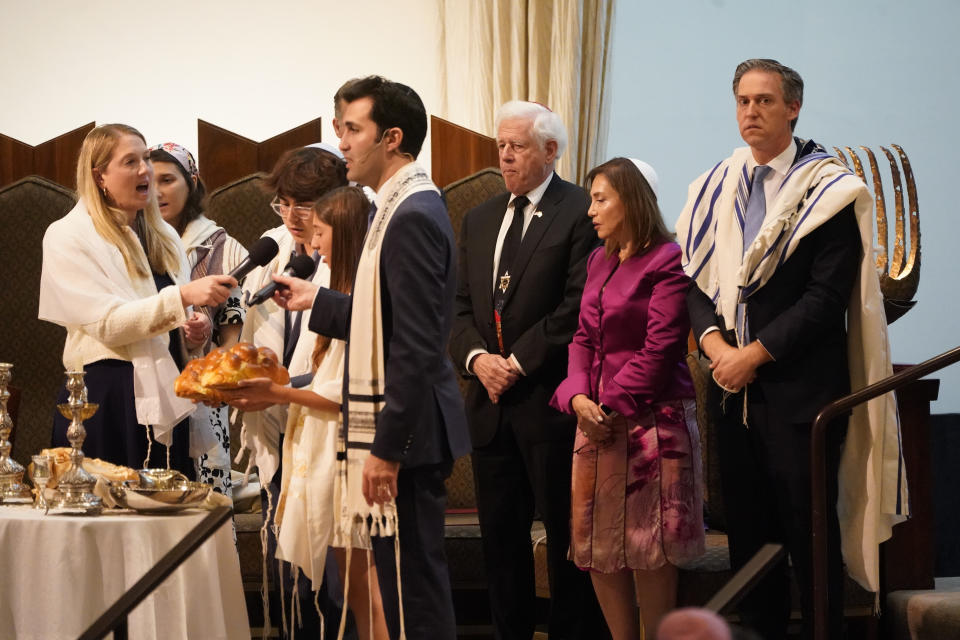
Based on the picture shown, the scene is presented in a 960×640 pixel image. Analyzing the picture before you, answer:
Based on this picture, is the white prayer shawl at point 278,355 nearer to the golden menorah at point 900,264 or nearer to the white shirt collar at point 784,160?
the white shirt collar at point 784,160

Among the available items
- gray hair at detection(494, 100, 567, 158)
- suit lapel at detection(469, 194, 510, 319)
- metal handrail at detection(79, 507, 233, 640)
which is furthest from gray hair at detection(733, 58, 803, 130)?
metal handrail at detection(79, 507, 233, 640)

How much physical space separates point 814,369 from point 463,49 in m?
3.17

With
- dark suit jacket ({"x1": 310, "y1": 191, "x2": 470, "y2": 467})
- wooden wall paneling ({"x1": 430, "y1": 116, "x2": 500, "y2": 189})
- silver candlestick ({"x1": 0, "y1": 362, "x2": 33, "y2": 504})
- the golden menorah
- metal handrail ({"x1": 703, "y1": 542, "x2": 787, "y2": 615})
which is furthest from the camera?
wooden wall paneling ({"x1": 430, "y1": 116, "x2": 500, "y2": 189})

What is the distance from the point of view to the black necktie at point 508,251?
12.0ft

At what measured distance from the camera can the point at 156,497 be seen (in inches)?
104

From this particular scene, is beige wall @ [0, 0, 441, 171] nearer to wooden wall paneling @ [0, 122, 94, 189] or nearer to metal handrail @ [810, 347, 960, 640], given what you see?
wooden wall paneling @ [0, 122, 94, 189]

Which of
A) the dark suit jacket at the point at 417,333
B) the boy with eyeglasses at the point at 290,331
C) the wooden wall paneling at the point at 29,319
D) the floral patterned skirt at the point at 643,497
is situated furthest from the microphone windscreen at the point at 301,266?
the wooden wall paneling at the point at 29,319

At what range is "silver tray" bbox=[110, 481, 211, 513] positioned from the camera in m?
2.65

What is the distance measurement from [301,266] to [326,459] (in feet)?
1.73

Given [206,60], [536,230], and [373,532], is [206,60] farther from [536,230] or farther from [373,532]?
[373,532]

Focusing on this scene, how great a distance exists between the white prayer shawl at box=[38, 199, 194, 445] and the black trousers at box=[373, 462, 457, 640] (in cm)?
99

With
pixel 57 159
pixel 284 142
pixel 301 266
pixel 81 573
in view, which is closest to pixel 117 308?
pixel 301 266

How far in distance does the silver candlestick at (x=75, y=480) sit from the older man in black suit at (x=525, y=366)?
127 cm

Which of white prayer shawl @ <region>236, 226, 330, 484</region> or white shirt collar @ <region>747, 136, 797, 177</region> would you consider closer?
white prayer shawl @ <region>236, 226, 330, 484</region>
